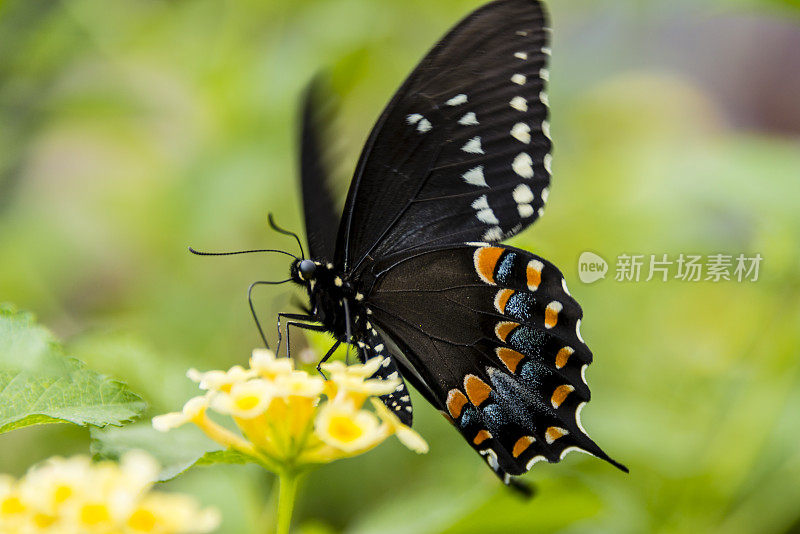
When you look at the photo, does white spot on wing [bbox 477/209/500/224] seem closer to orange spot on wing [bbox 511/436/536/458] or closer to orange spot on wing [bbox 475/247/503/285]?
orange spot on wing [bbox 475/247/503/285]

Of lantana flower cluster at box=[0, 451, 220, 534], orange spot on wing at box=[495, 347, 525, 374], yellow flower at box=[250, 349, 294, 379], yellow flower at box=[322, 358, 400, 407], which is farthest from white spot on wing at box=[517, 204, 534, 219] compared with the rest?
lantana flower cluster at box=[0, 451, 220, 534]

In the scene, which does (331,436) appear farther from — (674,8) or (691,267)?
(674,8)

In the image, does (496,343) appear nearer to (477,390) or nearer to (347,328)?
(477,390)

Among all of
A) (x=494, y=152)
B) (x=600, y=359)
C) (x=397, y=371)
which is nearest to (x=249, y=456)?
(x=397, y=371)

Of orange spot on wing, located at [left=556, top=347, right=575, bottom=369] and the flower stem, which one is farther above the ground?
the flower stem

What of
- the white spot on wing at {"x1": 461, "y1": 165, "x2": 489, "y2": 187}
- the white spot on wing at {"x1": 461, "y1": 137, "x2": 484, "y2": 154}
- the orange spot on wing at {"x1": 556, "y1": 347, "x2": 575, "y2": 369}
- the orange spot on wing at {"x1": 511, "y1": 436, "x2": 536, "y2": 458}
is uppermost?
the white spot on wing at {"x1": 461, "y1": 137, "x2": 484, "y2": 154}

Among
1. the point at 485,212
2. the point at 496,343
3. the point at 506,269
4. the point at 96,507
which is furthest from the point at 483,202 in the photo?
the point at 96,507

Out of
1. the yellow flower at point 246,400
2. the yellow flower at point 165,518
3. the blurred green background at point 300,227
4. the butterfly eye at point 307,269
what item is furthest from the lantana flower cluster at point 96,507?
the butterfly eye at point 307,269

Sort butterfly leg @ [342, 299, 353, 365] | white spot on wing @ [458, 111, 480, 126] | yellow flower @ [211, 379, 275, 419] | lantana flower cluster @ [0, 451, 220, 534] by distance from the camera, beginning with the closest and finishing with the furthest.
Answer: lantana flower cluster @ [0, 451, 220, 534], yellow flower @ [211, 379, 275, 419], butterfly leg @ [342, 299, 353, 365], white spot on wing @ [458, 111, 480, 126]
